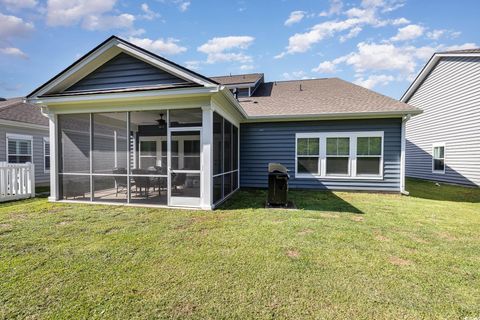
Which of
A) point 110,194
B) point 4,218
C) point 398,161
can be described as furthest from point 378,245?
point 4,218

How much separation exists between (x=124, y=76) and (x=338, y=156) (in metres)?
7.95

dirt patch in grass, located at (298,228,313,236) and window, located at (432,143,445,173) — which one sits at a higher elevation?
window, located at (432,143,445,173)

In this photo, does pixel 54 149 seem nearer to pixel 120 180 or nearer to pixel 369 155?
pixel 120 180

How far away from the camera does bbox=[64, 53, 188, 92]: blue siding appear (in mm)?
6281

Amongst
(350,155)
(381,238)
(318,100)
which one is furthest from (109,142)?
(350,155)

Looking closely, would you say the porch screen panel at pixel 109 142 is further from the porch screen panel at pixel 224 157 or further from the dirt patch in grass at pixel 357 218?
the dirt patch in grass at pixel 357 218

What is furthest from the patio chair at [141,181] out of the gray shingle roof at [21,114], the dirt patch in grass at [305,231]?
the gray shingle roof at [21,114]

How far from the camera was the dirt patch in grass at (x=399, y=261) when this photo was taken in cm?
309

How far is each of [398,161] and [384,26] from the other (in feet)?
18.0

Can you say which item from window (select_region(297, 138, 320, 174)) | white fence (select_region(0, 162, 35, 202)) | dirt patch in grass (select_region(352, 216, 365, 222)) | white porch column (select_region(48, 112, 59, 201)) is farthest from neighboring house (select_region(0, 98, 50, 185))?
dirt patch in grass (select_region(352, 216, 365, 222))

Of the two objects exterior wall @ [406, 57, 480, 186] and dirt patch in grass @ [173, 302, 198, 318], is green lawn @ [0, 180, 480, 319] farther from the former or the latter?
exterior wall @ [406, 57, 480, 186]

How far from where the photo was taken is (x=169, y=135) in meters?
6.05

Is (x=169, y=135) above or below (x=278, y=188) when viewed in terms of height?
above

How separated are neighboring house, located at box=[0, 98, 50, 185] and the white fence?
421 centimetres
